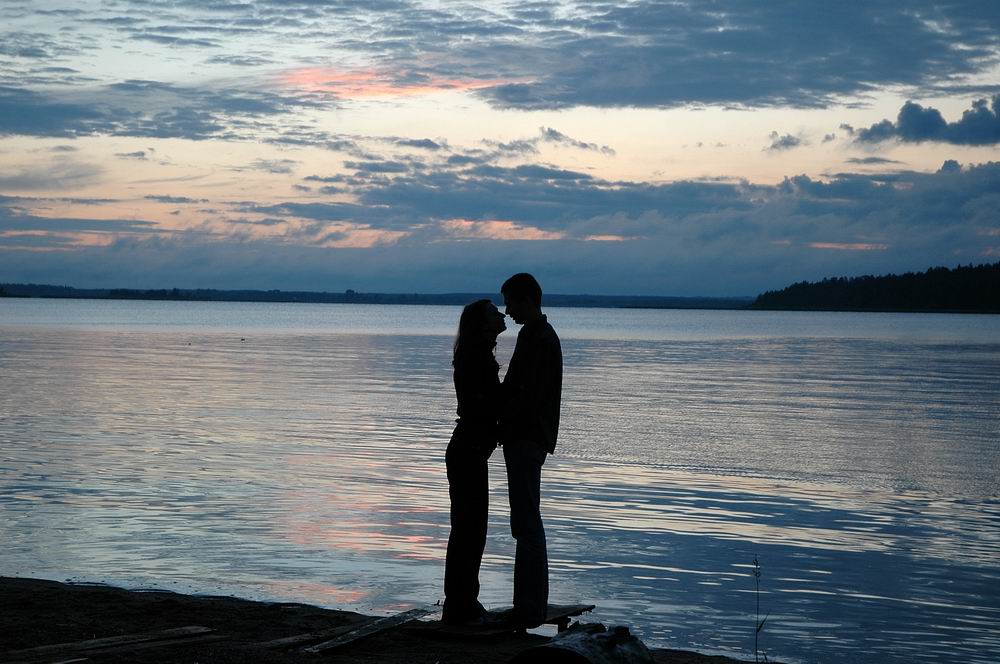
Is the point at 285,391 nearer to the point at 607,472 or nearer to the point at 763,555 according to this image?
the point at 607,472

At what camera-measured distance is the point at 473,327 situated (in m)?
7.70

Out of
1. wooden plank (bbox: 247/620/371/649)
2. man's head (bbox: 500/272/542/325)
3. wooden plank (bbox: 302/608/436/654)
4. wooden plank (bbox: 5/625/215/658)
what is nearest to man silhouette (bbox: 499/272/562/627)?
man's head (bbox: 500/272/542/325)

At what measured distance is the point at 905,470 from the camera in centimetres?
1778

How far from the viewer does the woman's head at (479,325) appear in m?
7.68

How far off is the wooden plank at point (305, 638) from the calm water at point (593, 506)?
143cm

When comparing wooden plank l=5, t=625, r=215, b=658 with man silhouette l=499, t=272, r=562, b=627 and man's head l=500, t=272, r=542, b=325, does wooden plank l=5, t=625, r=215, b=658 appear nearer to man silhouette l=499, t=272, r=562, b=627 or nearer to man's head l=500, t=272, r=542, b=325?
man silhouette l=499, t=272, r=562, b=627

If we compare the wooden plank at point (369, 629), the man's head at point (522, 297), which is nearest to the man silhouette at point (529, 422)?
the man's head at point (522, 297)

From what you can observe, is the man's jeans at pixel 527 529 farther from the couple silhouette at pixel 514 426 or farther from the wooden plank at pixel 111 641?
the wooden plank at pixel 111 641

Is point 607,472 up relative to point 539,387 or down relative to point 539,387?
down

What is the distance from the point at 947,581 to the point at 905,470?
7.52 m

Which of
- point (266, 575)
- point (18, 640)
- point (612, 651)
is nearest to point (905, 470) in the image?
point (266, 575)

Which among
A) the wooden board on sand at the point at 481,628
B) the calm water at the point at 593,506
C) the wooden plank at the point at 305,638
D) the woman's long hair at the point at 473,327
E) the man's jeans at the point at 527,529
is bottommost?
the calm water at the point at 593,506

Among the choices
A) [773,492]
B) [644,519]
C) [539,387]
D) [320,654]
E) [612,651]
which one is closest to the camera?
[612,651]

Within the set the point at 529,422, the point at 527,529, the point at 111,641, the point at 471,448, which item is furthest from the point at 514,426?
the point at 111,641
